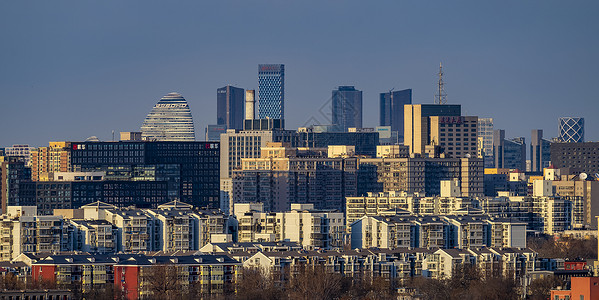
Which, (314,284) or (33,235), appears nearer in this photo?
(314,284)

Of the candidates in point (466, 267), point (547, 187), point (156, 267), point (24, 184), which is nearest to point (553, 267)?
point (466, 267)

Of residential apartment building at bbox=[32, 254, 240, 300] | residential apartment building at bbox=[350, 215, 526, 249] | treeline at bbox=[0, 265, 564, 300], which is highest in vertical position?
residential apartment building at bbox=[350, 215, 526, 249]

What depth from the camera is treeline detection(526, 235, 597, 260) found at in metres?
156

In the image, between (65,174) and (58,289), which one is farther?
(65,174)

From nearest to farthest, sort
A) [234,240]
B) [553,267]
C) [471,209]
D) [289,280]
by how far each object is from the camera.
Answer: [289,280] < [553,267] < [234,240] < [471,209]

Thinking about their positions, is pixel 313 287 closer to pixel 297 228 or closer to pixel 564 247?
pixel 297 228

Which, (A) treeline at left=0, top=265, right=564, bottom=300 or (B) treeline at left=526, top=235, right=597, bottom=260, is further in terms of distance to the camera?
(B) treeline at left=526, top=235, right=597, bottom=260

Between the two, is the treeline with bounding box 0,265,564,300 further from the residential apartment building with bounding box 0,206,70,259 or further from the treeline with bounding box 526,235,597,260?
the treeline with bounding box 526,235,597,260

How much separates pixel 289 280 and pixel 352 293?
Answer: 5963 millimetres

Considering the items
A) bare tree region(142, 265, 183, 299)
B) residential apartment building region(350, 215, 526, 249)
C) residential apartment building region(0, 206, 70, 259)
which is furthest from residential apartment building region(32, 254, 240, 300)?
residential apartment building region(350, 215, 526, 249)

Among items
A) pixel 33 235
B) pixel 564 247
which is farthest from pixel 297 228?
pixel 564 247

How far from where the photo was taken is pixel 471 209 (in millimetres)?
171625

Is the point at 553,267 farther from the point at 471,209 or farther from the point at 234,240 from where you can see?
the point at 471,209

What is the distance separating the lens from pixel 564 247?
16025cm
